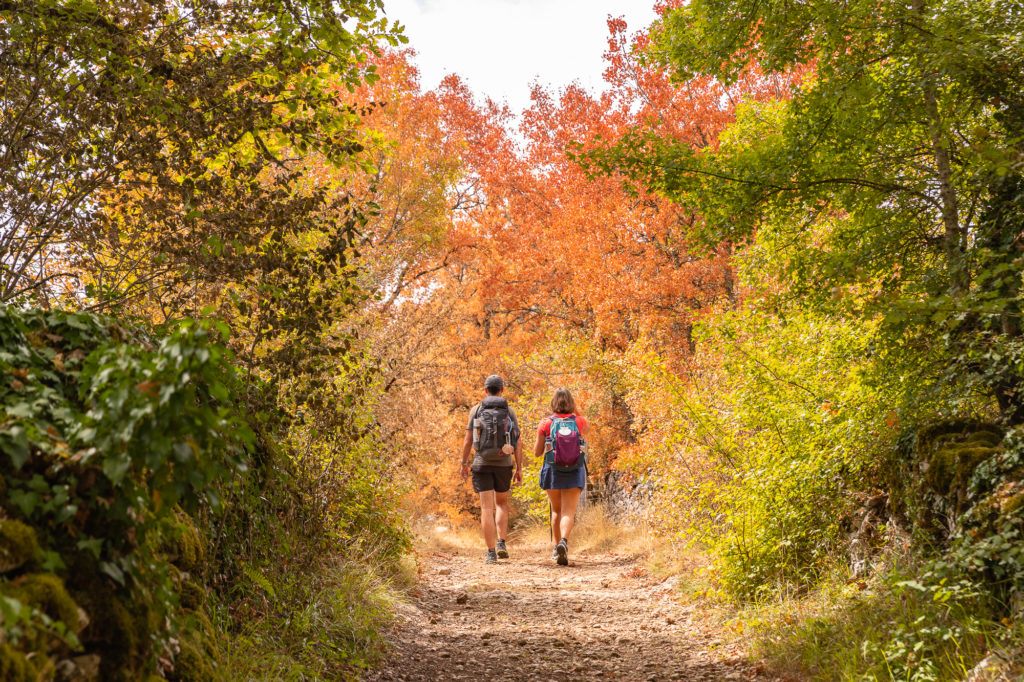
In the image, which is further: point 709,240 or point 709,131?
point 709,131

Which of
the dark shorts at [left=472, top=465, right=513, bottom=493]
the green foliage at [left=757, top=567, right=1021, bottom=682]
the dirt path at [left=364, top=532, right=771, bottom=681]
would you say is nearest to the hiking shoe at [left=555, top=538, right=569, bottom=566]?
the dirt path at [left=364, top=532, right=771, bottom=681]

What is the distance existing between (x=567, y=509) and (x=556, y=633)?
365cm

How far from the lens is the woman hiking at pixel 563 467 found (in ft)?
30.7

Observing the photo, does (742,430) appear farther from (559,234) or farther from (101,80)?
(559,234)

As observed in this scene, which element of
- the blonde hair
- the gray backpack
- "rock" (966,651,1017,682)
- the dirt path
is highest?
the blonde hair

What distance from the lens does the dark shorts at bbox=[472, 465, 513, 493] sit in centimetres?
941

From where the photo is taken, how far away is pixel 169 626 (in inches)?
99.3

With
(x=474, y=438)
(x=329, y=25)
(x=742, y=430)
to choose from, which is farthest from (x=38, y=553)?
(x=474, y=438)

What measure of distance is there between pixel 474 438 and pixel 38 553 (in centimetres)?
741

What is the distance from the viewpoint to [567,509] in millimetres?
9523

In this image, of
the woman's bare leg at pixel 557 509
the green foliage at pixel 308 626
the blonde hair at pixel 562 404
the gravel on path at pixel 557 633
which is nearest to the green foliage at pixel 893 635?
the gravel on path at pixel 557 633

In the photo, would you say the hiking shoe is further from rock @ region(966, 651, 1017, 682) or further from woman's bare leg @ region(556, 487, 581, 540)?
rock @ region(966, 651, 1017, 682)

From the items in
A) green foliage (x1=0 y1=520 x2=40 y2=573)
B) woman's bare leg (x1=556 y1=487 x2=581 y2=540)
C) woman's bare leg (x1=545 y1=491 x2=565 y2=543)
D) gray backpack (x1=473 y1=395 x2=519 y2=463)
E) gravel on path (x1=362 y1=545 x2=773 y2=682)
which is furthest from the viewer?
woman's bare leg (x1=545 y1=491 x2=565 y2=543)

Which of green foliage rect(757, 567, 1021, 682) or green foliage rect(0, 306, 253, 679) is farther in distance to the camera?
green foliage rect(757, 567, 1021, 682)
